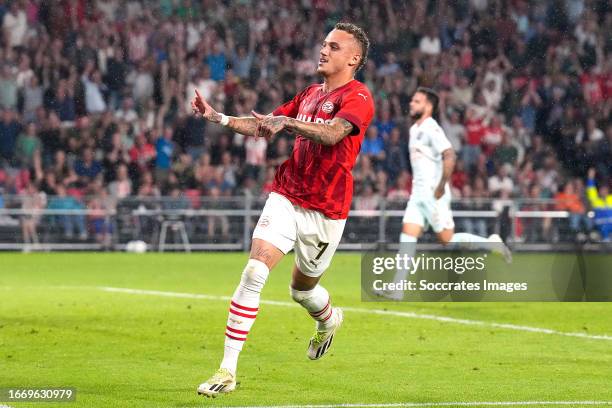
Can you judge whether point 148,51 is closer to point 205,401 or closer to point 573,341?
point 573,341

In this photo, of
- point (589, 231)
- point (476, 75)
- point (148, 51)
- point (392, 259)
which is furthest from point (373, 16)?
point (392, 259)

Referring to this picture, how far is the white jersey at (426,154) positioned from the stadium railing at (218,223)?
→ 9.84 meters

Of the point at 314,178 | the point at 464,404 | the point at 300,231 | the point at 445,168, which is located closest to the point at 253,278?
the point at 300,231

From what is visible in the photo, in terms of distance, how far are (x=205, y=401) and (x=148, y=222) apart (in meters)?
18.5

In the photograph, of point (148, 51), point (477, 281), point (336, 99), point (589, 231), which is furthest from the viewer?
point (148, 51)

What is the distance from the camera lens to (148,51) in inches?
1157

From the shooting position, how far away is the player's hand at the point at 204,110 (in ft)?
28.7

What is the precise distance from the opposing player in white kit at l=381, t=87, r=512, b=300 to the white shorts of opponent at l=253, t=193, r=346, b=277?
6.51m

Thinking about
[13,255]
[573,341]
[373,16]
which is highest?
[373,16]

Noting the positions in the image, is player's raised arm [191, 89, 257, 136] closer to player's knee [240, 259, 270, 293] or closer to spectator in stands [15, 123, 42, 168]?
player's knee [240, 259, 270, 293]

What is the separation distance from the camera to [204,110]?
880cm

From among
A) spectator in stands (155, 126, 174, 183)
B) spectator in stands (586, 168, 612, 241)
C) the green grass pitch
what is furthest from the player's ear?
spectator in stands (586, 168, 612, 241)

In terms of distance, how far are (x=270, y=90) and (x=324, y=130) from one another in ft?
67.8

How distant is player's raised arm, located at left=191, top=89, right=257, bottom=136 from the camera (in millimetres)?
8750
